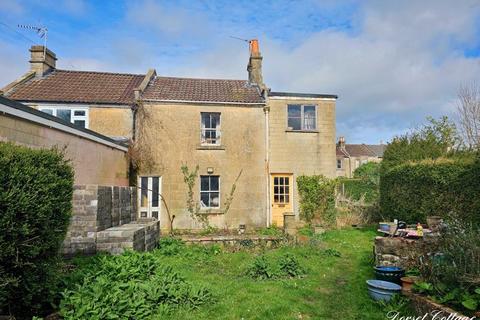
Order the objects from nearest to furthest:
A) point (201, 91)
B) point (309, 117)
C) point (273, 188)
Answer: point (273, 188)
point (309, 117)
point (201, 91)

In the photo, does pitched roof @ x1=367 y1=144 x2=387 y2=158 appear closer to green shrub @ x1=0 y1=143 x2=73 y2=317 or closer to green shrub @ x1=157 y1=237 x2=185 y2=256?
green shrub @ x1=157 y1=237 x2=185 y2=256

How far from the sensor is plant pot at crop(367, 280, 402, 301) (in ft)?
18.5

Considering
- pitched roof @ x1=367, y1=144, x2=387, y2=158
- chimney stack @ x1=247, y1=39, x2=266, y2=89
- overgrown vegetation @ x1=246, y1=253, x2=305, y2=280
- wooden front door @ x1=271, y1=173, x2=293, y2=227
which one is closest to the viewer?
overgrown vegetation @ x1=246, y1=253, x2=305, y2=280

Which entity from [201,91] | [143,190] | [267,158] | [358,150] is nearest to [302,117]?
[267,158]

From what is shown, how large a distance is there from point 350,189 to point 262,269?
23275 mm

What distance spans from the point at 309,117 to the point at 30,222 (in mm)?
14294

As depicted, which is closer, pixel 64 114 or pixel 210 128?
pixel 64 114

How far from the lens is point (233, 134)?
51.4 ft

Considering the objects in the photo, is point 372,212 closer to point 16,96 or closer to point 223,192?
point 223,192

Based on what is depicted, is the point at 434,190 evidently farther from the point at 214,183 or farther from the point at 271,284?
the point at 214,183

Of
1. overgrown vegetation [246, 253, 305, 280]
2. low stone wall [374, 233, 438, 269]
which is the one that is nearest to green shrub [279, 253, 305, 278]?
overgrown vegetation [246, 253, 305, 280]

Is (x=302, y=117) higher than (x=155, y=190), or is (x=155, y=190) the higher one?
(x=302, y=117)

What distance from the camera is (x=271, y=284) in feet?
22.5

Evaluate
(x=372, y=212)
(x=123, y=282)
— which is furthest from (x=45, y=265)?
(x=372, y=212)
